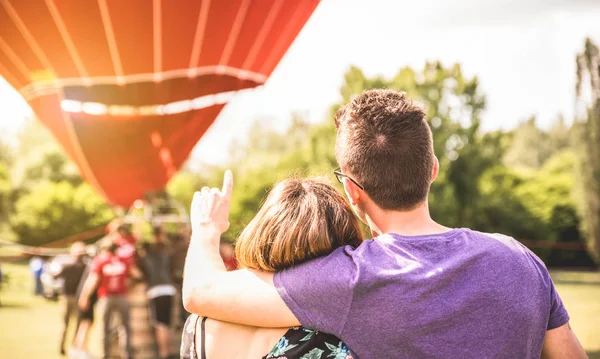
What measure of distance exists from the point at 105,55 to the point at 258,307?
11.3ft

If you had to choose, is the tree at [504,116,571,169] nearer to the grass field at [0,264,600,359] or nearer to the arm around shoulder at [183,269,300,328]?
the grass field at [0,264,600,359]

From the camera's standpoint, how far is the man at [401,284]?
1067mm

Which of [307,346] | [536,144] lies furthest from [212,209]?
[536,144]

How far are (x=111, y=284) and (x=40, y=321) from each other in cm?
443

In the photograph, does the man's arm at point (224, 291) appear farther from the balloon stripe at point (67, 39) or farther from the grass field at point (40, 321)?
the grass field at point (40, 321)

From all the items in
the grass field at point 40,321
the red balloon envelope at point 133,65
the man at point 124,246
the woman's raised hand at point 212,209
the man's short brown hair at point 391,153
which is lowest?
the grass field at point 40,321

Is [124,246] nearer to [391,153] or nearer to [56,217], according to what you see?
[391,153]

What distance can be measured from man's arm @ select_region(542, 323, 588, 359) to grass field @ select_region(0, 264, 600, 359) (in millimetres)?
5600

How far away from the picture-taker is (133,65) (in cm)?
424

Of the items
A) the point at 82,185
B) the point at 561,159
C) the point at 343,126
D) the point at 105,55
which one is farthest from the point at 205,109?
the point at 561,159

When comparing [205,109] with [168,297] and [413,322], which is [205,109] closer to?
[168,297]

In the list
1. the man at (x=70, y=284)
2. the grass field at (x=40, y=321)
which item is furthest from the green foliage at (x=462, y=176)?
the man at (x=70, y=284)

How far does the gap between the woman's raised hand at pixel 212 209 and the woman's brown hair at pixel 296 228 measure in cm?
8

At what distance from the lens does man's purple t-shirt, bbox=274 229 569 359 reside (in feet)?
3.49
